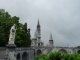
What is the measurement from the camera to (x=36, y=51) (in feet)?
135

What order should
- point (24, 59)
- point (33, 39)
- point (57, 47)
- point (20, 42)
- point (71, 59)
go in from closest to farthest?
point (71, 59) → point (20, 42) → point (24, 59) → point (57, 47) → point (33, 39)

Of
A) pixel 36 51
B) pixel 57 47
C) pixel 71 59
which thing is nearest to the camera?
pixel 71 59

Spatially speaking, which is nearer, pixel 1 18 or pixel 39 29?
pixel 1 18

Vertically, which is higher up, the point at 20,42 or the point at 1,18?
the point at 1,18

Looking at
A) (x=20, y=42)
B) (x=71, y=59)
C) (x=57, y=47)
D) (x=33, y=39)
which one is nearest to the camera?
(x=71, y=59)

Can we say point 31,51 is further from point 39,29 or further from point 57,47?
point 39,29

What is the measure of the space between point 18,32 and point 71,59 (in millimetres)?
23005

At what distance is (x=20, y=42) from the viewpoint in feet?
108

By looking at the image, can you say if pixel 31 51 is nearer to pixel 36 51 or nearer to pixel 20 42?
pixel 36 51

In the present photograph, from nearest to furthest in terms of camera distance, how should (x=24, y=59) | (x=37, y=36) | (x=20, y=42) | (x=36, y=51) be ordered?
(x=20, y=42) < (x=24, y=59) < (x=36, y=51) < (x=37, y=36)

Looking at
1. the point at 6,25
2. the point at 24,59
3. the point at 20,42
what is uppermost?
the point at 6,25

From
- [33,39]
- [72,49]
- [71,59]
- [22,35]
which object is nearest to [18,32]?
[22,35]

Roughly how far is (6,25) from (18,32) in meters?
2.65

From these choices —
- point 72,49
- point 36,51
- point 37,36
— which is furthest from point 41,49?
point 37,36
